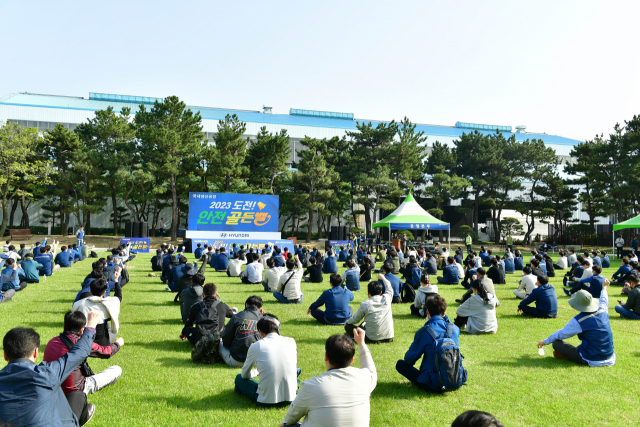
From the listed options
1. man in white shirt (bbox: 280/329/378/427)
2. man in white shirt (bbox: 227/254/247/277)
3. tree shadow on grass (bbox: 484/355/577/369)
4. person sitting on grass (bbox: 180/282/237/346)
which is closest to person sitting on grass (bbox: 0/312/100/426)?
man in white shirt (bbox: 280/329/378/427)

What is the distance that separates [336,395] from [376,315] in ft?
13.2

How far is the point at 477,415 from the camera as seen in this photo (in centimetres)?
171

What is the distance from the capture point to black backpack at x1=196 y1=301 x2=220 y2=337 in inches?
250

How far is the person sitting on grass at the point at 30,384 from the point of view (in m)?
2.80

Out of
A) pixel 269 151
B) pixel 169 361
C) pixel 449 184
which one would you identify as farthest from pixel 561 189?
pixel 169 361

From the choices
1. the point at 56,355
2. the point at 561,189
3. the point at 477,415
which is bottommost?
the point at 56,355

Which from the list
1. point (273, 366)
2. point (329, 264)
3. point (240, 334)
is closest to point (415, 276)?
point (329, 264)

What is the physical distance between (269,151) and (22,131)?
1865cm

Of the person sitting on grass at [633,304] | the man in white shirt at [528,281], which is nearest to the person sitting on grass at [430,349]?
the person sitting on grass at [633,304]

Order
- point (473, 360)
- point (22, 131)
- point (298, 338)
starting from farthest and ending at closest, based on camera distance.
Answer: point (22, 131) → point (298, 338) → point (473, 360)

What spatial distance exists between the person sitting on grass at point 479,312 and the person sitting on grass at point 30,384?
636 centimetres

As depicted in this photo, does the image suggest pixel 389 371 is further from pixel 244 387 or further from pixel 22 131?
pixel 22 131

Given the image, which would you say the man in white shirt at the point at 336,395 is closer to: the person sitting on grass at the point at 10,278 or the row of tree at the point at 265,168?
the person sitting on grass at the point at 10,278

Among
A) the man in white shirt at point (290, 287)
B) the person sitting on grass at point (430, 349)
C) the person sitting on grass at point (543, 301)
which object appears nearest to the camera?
the person sitting on grass at point (430, 349)
